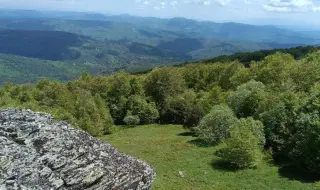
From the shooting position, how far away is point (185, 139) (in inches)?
2147

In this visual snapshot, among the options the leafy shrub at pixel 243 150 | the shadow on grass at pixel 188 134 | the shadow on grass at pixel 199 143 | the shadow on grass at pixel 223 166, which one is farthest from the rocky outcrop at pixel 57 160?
the shadow on grass at pixel 188 134

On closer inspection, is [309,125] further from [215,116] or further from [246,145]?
[215,116]

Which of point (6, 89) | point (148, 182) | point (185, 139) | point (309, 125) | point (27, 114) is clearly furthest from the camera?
point (6, 89)

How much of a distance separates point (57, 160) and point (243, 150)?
89.1ft

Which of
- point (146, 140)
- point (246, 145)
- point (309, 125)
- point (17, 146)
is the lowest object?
point (146, 140)

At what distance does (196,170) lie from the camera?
38.1 metres

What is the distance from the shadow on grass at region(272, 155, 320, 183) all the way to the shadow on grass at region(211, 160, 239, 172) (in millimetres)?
5107

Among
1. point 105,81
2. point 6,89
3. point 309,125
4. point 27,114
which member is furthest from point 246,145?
point 6,89

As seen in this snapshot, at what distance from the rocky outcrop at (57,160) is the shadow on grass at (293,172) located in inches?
882

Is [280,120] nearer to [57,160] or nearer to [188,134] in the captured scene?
[188,134]

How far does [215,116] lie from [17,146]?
36.7 m

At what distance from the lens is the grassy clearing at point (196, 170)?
32.5m

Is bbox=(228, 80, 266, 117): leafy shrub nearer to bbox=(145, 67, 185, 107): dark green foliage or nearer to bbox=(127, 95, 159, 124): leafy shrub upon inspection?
bbox=(127, 95, 159, 124): leafy shrub

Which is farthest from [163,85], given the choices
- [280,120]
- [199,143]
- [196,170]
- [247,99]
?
[196,170]
